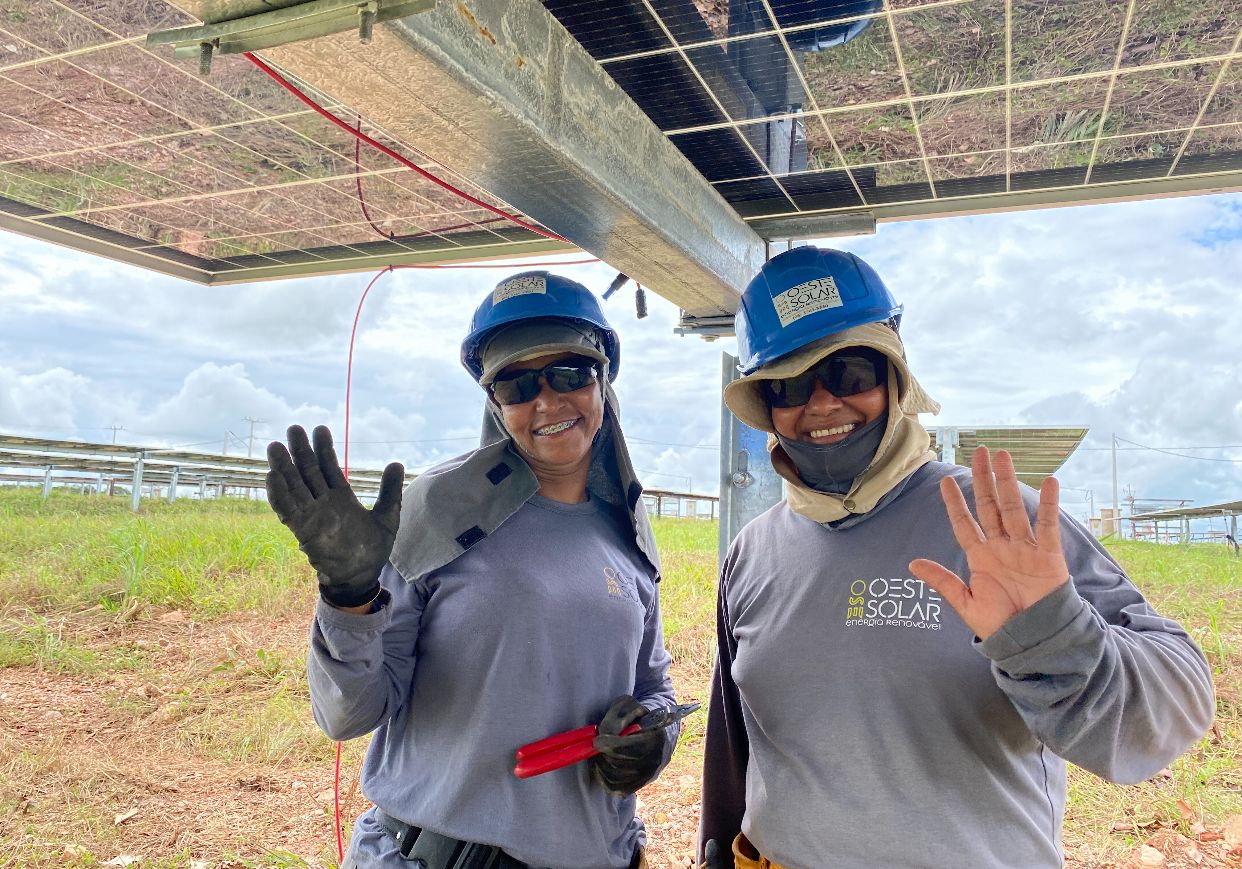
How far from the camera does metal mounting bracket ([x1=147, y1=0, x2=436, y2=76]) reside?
150 cm

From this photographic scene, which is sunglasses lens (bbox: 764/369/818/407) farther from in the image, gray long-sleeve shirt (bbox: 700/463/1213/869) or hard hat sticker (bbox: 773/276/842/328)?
gray long-sleeve shirt (bbox: 700/463/1213/869)

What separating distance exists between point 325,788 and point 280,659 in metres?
2.06

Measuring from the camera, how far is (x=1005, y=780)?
5.96 feet

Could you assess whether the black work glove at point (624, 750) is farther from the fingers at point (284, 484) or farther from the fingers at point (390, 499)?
the fingers at point (284, 484)

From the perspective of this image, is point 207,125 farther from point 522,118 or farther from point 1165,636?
point 1165,636

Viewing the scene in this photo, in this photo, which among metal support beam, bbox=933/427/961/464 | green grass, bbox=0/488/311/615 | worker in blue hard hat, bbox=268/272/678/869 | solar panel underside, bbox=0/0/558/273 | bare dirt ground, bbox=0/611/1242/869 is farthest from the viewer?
metal support beam, bbox=933/427/961/464

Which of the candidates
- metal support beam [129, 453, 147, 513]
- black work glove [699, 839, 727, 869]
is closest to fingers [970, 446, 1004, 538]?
black work glove [699, 839, 727, 869]

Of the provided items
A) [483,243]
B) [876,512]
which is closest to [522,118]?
[876,512]

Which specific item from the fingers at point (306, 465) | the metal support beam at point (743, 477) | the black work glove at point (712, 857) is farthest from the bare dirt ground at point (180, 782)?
the fingers at point (306, 465)

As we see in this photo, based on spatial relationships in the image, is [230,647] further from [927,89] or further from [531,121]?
[927,89]

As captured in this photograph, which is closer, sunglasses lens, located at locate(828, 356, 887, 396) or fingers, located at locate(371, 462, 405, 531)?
fingers, located at locate(371, 462, 405, 531)

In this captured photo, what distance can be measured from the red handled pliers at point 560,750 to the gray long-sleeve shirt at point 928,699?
32cm

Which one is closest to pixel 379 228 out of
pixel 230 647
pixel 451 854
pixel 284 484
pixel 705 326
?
pixel 705 326

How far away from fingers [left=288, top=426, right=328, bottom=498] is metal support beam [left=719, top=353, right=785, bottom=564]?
2.18m
